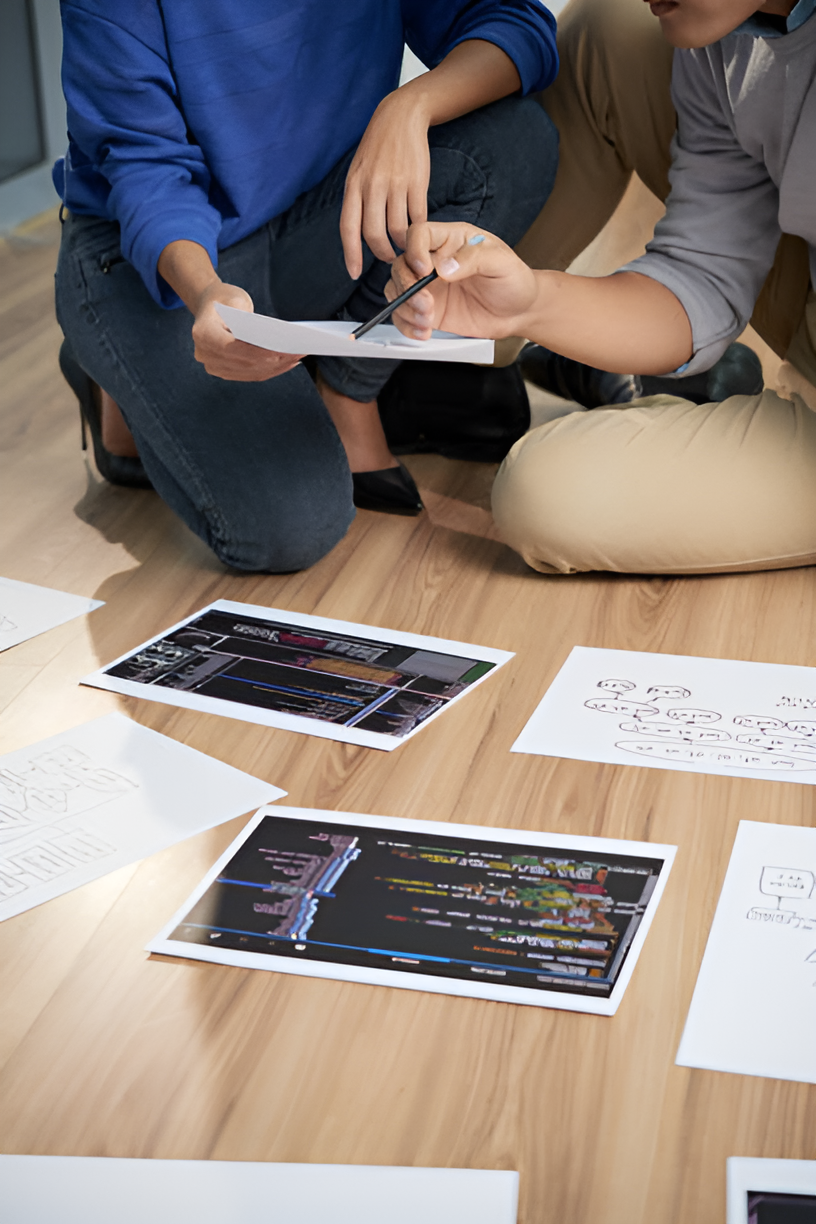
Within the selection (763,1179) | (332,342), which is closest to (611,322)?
(332,342)

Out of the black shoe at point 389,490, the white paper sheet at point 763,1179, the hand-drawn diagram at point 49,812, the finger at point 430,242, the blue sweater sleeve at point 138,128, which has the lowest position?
the white paper sheet at point 763,1179

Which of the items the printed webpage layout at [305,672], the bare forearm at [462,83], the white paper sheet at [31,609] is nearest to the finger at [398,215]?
the bare forearm at [462,83]

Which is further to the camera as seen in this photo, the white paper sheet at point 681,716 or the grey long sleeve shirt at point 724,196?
the grey long sleeve shirt at point 724,196

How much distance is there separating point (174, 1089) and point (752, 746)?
1.75ft

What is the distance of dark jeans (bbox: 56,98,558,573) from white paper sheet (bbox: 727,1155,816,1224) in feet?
2.80

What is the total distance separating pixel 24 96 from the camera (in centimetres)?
331

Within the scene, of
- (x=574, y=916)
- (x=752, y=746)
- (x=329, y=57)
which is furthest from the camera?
(x=329, y=57)

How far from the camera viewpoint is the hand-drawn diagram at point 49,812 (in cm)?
93

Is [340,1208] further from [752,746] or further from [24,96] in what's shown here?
[24,96]

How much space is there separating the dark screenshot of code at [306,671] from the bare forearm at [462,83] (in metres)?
0.57

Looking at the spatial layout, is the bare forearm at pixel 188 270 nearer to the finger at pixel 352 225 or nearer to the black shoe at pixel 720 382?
the finger at pixel 352 225

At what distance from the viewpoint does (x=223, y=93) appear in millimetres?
1388

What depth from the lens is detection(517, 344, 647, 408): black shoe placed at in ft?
5.64

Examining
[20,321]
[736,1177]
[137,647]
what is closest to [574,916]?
[736,1177]
